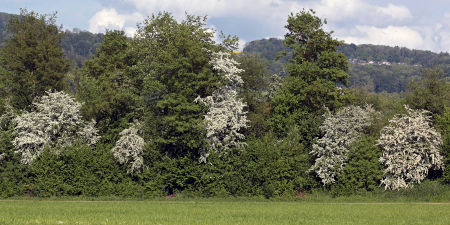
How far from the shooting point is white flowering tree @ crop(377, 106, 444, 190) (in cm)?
4341

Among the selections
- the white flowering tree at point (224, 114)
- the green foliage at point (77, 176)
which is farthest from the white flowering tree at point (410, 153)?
the green foliage at point (77, 176)

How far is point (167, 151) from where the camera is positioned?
48.1m

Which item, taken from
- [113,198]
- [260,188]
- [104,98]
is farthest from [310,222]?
[104,98]

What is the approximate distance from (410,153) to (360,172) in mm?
4803

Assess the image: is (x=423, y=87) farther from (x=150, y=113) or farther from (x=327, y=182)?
(x=150, y=113)

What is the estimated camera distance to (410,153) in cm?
4409

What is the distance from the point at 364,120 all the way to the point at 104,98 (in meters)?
27.2

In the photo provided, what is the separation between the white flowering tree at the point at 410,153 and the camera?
4341 centimetres

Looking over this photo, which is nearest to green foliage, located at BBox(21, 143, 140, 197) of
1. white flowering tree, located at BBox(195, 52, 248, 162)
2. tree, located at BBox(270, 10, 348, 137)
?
white flowering tree, located at BBox(195, 52, 248, 162)

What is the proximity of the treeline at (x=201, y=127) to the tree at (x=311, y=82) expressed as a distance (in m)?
0.14

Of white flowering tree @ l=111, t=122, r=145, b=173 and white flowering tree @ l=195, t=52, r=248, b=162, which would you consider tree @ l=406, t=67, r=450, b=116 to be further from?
white flowering tree @ l=111, t=122, r=145, b=173

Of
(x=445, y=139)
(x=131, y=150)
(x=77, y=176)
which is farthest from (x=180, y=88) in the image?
(x=445, y=139)

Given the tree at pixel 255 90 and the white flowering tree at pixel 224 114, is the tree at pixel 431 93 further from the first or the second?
the white flowering tree at pixel 224 114

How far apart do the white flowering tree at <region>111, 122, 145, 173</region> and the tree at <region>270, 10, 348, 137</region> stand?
14082mm
